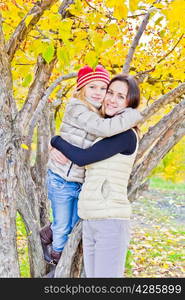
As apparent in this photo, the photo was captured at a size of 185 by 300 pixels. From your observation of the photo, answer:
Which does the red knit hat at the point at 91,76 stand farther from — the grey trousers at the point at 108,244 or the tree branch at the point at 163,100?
the grey trousers at the point at 108,244

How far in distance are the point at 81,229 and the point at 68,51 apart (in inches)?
47.5

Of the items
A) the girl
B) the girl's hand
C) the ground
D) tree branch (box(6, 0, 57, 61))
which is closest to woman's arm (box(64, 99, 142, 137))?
the girl

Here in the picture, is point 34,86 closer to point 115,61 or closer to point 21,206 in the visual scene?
point 21,206

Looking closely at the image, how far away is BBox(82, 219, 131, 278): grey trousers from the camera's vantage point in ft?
7.73

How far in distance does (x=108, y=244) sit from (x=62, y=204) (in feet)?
1.89

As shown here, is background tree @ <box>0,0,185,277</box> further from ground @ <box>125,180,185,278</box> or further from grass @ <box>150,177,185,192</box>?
grass @ <box>150,177,185,192</box>

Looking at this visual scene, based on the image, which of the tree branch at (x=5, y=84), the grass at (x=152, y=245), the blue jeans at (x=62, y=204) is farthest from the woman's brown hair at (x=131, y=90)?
the grass at (x=152, y=245)

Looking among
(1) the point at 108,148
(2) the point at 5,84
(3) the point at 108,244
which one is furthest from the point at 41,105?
(3) the point at 108,244

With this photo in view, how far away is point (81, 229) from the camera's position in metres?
2.75

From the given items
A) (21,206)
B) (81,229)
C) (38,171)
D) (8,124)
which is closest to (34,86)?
(8,124)

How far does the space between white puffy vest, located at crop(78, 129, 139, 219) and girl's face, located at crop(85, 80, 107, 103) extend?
492 mm

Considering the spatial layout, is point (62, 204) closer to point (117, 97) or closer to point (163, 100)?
point (117, 97)

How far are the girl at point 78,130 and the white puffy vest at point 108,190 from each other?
0.59 feet

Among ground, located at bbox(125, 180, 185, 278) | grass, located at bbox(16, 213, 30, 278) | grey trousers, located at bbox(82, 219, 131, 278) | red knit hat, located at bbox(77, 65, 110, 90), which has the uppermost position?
red knit hat, located at bbox(77, 65, 110, 90)
